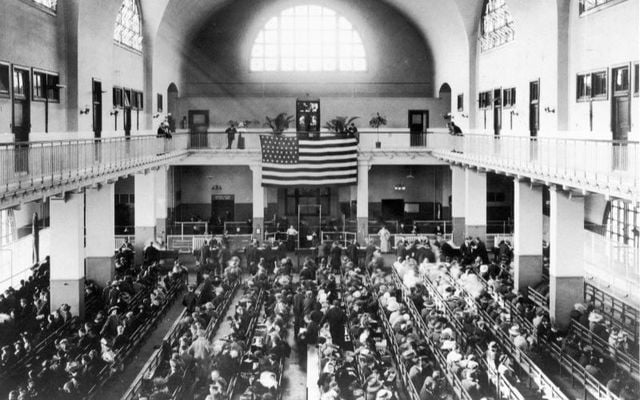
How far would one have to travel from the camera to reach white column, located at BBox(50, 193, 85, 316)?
20500mm

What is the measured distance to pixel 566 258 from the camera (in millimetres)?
20656

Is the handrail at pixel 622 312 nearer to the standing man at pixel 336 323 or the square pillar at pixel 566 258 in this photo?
the square pillar at pixel 566 258

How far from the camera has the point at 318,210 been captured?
3925 cm

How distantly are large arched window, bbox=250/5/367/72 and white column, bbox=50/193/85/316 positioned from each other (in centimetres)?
2084

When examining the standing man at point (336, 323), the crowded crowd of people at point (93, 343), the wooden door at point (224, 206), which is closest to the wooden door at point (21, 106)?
the crowded crowd of people at point (93, 343)

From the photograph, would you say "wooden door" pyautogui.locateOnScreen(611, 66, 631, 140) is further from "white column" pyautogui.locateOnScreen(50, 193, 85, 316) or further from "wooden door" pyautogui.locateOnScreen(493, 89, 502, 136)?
"white column" pyautogui.locateOnScreen(50, 193, 85, 316)

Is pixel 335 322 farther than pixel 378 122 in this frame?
No

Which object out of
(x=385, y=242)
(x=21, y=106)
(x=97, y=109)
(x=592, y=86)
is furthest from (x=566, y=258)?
(x=97, y=109)

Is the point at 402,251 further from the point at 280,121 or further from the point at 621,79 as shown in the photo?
the point at 280,121

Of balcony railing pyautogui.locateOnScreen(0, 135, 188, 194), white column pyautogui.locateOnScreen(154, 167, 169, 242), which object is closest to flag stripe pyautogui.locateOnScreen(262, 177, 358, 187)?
balcony railing pyautogui.locateOnScreen(0, 135, 188, 194)

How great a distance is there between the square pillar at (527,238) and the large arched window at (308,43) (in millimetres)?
17970

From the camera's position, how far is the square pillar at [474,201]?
3089cm

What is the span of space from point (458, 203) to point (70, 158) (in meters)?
19.7

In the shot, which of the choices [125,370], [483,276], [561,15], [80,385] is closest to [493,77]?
[561,15]
